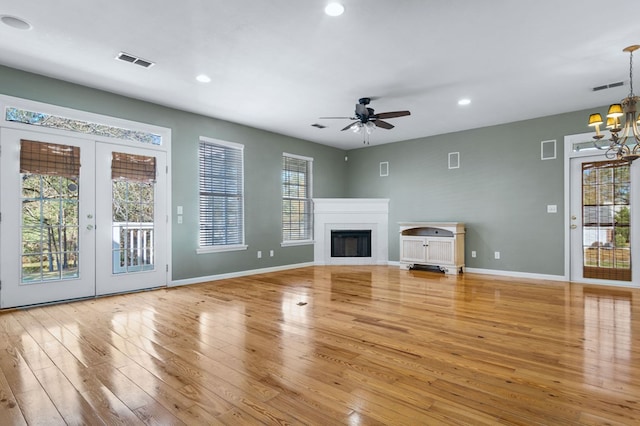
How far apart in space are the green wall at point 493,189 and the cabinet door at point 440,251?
0.55 m

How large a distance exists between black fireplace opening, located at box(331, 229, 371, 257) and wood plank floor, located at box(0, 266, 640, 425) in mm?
3396

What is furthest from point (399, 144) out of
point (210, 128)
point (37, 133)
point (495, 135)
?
point (37, 133)

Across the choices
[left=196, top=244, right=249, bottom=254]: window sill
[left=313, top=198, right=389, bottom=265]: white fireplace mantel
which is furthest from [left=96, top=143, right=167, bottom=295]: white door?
[left=313, top=198, right=389, bottom=265]: white fireplace mantel

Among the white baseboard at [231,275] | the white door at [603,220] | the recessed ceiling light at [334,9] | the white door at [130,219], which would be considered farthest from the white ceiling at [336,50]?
the white baseboard at [231,275]

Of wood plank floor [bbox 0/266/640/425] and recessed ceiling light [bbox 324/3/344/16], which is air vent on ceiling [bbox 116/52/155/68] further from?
wood plank floor [bbox 0/266/640/425]

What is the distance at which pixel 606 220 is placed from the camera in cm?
556

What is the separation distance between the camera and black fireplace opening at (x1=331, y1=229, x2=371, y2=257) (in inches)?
317

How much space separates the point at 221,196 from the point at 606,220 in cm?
654

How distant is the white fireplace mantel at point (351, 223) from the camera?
799cm

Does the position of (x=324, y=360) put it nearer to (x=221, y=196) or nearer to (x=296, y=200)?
(x=221, y=196)

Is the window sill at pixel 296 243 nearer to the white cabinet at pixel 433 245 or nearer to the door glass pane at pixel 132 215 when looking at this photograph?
the white cabinet at pixel 433 245

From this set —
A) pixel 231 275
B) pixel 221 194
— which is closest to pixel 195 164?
pixel 221 194

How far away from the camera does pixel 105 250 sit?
4.79m

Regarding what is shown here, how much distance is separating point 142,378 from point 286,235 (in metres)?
5.26
